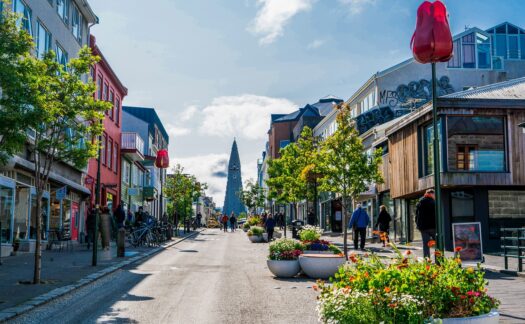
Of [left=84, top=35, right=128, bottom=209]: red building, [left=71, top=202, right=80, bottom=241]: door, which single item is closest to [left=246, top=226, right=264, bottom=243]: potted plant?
[left=84, top=35, right=128, bottom=209]: red building

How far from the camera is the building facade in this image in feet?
72.3

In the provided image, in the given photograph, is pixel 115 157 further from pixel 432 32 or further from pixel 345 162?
pixel 432 32

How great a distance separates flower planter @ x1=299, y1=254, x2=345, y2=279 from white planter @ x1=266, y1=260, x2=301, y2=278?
28 cm

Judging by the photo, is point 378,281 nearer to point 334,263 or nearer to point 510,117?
point 334,263

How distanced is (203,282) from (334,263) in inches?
107

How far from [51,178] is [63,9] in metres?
8.26

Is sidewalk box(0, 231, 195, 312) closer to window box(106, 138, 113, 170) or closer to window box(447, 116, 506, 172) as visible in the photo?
window box(447, 116, 506, 172)

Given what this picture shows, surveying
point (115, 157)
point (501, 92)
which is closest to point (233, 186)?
point (115, 157)

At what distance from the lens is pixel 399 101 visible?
41.0 m

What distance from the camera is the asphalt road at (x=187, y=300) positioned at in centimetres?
828

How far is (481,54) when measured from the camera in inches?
1688

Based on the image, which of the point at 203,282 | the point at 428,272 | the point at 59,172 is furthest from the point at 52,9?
the point at 428,272

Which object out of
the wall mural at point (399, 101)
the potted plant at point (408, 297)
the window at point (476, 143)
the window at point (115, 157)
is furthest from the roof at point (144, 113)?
the potted plant at point (408, 297)

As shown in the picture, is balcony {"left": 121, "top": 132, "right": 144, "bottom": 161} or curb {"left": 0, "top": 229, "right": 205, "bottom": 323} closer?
curb {"left": 0, "top": 229, "right": 205, "bottom": 323}
